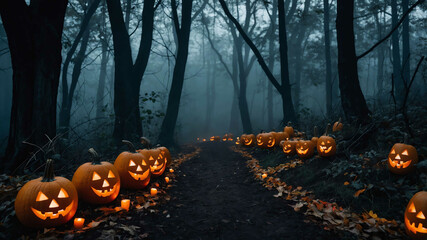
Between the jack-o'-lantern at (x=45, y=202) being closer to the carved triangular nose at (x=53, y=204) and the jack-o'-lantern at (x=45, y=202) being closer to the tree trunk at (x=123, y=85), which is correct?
the carved triangular nose at (x=53, y=204)

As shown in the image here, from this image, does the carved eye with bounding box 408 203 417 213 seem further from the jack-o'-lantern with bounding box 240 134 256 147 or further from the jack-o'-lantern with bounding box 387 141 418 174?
the jack-o'-lantern with bounding box 240 134 256 147

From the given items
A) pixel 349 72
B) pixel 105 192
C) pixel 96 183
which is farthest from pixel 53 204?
pixel 349 72

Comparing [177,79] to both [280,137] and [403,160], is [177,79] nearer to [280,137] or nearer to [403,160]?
[280,137]

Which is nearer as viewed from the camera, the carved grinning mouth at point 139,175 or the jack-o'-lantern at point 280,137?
the carved grinning mouth at point 139,175

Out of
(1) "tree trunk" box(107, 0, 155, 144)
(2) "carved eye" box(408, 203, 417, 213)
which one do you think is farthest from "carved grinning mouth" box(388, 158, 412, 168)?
(1) "tree trunk" box(107, 0, 155, 144)

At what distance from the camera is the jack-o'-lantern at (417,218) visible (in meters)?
2.79

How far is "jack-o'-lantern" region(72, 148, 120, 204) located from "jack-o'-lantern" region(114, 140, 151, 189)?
0.56 m

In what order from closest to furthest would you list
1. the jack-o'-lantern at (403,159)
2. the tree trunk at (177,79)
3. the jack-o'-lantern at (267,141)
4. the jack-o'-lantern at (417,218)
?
the jack-o'-lantern at (417,218) → the jack-o'-lantern at (403,159) → the jack-o'-lantern at (267,141) → the tree trunk at (177,79)

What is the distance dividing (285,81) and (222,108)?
4706cm

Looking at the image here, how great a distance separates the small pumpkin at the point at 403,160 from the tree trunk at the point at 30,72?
6752 mm

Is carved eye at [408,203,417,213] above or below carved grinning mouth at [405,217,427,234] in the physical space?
above

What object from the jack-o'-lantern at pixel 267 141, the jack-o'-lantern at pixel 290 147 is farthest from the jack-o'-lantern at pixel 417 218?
the jack-o'-lantern at pixel 267 141

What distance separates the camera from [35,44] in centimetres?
527

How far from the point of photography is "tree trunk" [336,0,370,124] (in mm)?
7086
